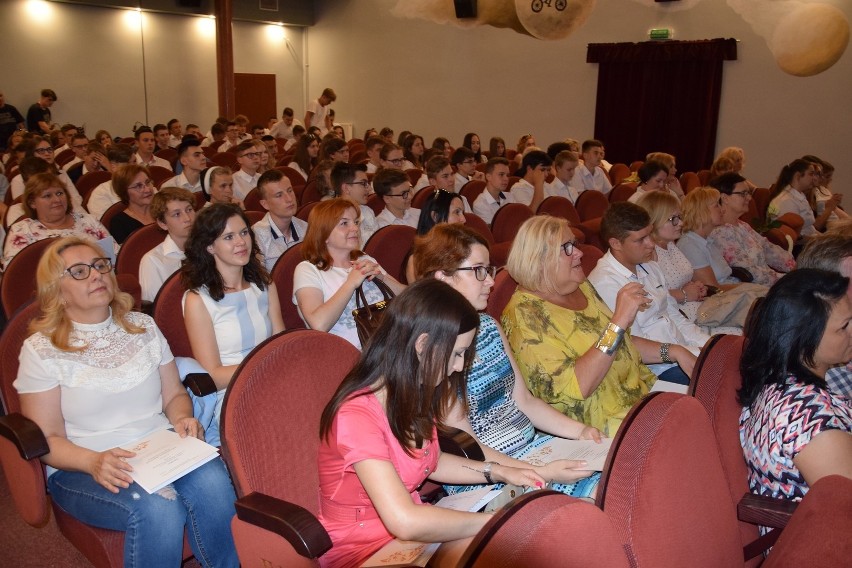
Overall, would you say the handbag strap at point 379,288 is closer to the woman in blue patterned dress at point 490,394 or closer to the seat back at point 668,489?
the woman in blue patterned dress at point 490,394

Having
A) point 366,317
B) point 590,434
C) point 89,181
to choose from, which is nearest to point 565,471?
Result: point 590,434

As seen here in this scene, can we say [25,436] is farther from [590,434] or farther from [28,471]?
[590,434]

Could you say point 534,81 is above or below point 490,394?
above

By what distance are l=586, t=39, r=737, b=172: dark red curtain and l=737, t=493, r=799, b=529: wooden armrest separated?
10.7 m

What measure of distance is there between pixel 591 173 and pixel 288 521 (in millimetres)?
7846

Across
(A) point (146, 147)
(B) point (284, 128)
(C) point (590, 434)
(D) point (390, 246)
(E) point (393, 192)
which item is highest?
(B) point (284, 128)

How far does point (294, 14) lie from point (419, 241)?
623 inches

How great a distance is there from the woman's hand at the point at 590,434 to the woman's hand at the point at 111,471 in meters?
1.45

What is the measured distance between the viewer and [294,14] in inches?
671

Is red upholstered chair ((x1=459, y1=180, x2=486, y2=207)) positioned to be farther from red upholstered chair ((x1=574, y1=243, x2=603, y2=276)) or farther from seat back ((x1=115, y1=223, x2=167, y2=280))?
seat back ((x1=115, y1=223, x2=167, y2=280))

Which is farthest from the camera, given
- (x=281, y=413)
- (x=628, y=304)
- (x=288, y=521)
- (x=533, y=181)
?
(x=533, y=181)

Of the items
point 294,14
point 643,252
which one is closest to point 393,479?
point 643,252

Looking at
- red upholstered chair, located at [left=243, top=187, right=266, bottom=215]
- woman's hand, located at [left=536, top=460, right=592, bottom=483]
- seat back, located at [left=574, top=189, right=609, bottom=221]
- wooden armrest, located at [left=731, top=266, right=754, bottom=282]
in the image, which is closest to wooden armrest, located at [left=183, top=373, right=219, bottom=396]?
woman's hand, located at [left=536, top=460, right=592, bottom=483]

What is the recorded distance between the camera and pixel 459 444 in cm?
215
